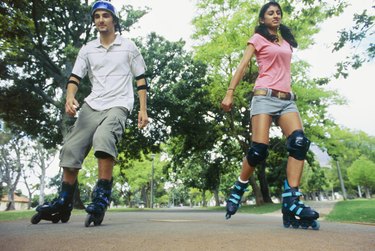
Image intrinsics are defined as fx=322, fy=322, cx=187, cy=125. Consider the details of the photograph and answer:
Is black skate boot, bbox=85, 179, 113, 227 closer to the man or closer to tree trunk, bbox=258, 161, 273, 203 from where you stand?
the man

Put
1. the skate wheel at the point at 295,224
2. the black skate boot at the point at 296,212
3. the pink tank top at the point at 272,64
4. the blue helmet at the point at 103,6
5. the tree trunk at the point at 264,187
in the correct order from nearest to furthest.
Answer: the black skate boot at the point at 296,212
the skate wheel at the point at 295,224
the pink tank top at the point at 272,64
the blue helmet at the point at 103,6
the tree trunk at the point at 264,187

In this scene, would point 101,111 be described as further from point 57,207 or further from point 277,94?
point 277,94

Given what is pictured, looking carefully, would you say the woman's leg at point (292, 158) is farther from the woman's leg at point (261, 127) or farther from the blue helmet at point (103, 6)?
the blue helmet at point (103, 6)

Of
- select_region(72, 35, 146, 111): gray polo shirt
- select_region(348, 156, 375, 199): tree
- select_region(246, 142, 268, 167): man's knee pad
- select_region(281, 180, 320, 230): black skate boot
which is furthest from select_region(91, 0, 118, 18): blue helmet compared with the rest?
select_region(348, 156, 375, 199): tree

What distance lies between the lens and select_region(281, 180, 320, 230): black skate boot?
9.54ft

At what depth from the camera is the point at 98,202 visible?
124 inches

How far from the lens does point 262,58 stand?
3549mm

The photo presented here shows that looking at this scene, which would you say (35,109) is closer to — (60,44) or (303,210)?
(60,44)

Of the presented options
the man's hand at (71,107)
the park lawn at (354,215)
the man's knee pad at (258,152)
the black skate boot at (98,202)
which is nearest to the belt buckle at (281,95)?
the man's knee pad at (258,152)

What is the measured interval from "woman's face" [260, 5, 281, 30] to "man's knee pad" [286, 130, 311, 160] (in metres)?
1.27

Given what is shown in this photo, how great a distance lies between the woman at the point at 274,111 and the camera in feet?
10.3

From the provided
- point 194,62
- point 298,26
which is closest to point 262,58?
point 298,26

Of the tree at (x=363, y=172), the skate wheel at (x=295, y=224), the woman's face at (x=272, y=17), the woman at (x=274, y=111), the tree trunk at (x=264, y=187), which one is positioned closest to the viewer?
the skate wheel at (x=295, y=224)

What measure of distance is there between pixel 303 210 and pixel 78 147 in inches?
91.1
